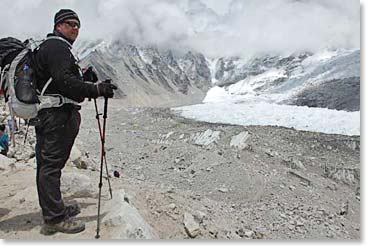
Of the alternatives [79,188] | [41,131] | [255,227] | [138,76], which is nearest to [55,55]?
[41,131]

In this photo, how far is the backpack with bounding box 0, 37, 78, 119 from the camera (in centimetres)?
315

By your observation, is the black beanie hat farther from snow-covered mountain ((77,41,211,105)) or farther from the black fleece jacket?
snow-covered mountain ((77,41,211,105))

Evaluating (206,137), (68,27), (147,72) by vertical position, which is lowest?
(206,137)

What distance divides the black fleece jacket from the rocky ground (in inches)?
45.1

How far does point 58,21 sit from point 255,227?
3.69 meters

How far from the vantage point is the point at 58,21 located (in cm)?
321

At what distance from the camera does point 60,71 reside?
119 inches

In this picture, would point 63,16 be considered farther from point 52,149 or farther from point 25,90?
point 52,149

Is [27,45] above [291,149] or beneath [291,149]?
above

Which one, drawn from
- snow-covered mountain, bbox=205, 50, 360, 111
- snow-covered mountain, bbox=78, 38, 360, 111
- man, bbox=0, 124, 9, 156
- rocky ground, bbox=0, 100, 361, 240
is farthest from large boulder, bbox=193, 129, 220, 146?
snow-covered mountain, bbox=78, 38, 360, 111

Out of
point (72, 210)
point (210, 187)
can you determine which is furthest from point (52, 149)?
point (210, 187)

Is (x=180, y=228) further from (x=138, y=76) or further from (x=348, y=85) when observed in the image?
(x=138, y=76)

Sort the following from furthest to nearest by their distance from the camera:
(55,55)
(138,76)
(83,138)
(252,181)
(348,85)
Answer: (138,76)
(348,85)
(83,138)
(252,181)
(55,55)

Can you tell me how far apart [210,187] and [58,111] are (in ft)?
15.5
